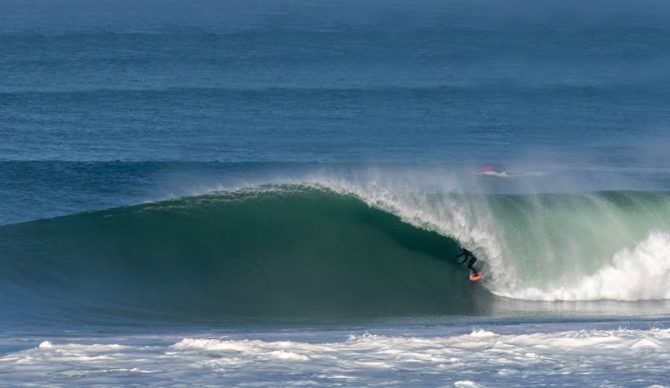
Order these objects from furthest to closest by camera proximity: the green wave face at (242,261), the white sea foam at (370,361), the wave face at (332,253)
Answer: the wave face at (332,253) → the green wave face at (242,261) → the white sea foam at (370,361)

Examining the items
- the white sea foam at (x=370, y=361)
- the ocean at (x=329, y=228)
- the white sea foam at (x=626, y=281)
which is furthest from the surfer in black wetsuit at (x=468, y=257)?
the white sea foam at (x=370, y=361)

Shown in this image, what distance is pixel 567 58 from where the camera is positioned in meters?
75.2

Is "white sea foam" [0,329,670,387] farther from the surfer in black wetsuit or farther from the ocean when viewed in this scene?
the surfer in black wetsuit

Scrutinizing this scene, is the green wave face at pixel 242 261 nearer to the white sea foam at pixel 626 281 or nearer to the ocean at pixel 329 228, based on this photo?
the ocean at pixel 329 228

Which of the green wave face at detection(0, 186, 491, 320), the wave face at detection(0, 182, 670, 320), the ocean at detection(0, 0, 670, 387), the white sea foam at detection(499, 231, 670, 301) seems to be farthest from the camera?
the white sea foam at detection(499, 231, 670, 301)

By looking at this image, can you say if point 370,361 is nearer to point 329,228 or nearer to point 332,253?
point 332,253

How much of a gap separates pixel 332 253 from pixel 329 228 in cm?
99

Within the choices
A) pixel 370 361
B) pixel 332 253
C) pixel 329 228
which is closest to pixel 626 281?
pixel 332 253

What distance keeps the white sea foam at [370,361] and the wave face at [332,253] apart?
14.4 feet

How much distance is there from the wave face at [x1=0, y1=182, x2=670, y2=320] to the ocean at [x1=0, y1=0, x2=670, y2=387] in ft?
0.19

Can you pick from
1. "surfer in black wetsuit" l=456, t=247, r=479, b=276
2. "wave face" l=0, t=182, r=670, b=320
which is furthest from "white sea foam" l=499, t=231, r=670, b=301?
"surfer in black wetsuit" l=456, t=247, r=479, b=276

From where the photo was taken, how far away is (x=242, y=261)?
23.5 meters

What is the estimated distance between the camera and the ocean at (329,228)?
15.9 m

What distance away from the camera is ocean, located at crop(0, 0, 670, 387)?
1587cm
